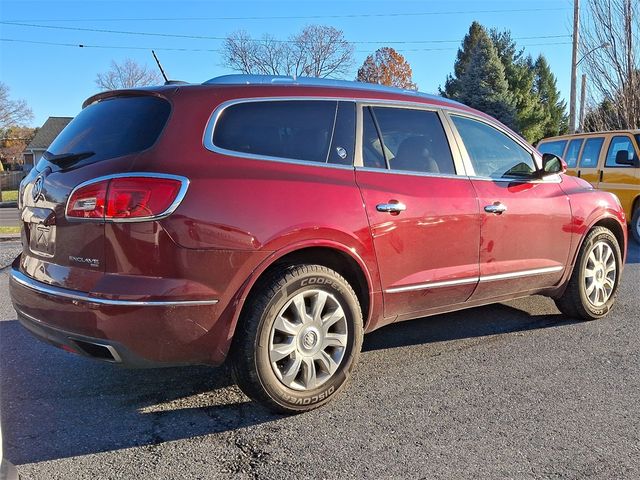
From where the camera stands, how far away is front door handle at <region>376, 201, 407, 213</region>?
3.44m

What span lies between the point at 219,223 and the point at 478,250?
2024 mm

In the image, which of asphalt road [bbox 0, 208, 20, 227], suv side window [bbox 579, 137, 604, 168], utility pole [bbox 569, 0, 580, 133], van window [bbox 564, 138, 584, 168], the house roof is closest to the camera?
suv side window [bbox 579, 137, 604, 168]

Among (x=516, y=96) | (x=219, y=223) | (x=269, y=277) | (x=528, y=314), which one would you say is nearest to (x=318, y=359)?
(x=269, y=277)

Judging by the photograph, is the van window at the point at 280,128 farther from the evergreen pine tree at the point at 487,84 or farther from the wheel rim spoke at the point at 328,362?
the evergreen pine tree at the point at 487,84

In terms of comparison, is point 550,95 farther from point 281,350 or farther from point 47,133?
point 281,350

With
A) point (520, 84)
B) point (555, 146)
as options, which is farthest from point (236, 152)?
point (520, 84)

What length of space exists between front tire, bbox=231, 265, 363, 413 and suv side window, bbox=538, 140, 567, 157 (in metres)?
9.22

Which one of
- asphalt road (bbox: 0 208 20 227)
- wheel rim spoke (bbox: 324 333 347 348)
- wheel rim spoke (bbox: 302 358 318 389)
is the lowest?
asphalt road (bbox: 0 208 20 227)

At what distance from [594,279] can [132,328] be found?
4.04 m

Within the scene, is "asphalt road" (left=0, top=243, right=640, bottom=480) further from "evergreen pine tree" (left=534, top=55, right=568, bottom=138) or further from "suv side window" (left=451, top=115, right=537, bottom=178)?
"evergreen pine tree" (left=534, top=55, right=568, bottom=138)

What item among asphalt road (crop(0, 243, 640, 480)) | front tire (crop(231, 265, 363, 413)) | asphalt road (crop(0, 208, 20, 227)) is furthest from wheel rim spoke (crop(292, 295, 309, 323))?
asphalt road (crop(0, 208, 20, 227))

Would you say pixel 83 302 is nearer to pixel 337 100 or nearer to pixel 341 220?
pixel 341 220

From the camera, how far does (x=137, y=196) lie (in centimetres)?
274

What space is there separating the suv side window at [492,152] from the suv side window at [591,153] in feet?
21.3
